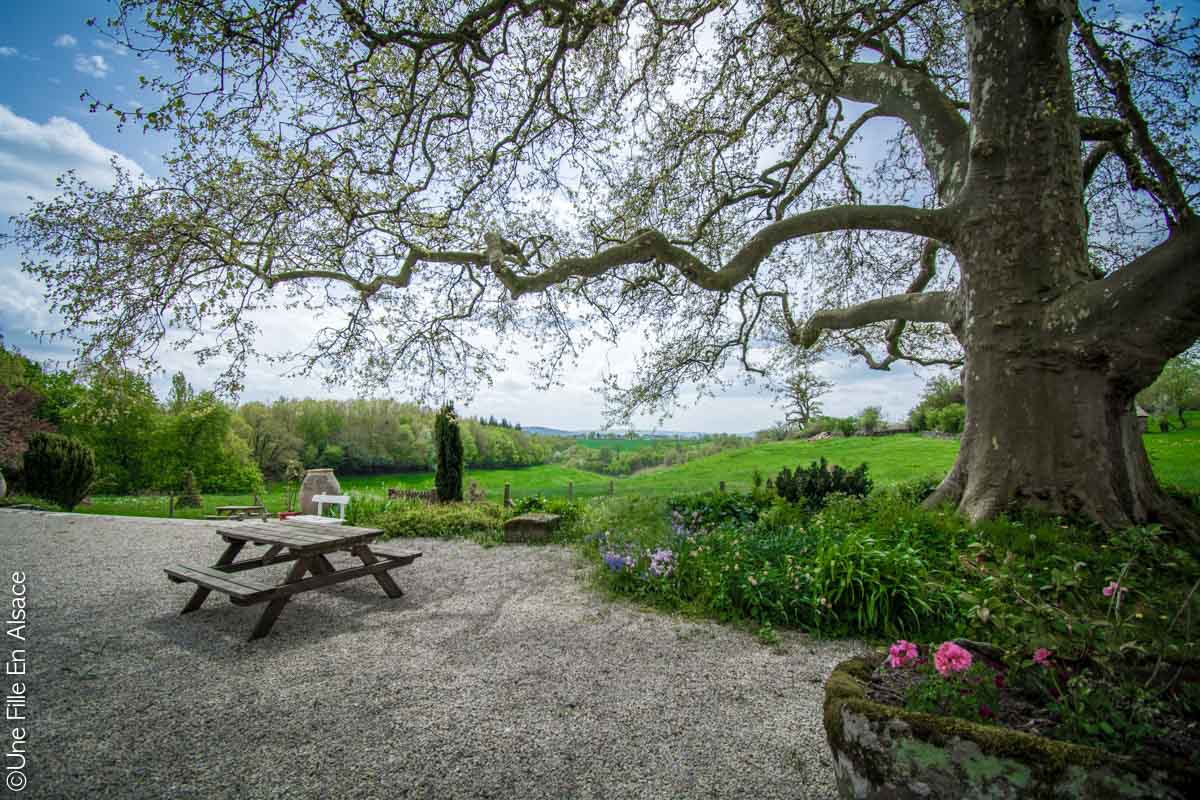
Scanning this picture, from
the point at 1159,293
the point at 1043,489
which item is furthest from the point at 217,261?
the point at 1159,293

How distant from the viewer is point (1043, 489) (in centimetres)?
569

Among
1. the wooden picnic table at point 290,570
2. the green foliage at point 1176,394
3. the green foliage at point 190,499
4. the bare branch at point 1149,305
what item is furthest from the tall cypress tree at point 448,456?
the green foliage at point 1176,394

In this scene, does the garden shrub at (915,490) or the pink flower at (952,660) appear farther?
the garden shrub at (915,490)

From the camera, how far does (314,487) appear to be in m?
12.3

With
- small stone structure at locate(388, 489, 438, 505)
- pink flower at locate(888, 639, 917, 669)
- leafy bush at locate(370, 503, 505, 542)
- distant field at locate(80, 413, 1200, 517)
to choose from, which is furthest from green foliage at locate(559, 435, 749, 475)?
pink flower at locate(888, 639, 917, 669)

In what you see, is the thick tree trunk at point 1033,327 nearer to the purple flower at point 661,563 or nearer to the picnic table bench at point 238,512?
the purple flower at point 661,563

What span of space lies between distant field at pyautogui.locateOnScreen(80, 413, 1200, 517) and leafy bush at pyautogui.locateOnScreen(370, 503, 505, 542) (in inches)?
140

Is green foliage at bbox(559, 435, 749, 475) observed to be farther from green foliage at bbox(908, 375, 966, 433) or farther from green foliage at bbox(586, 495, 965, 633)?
green foliage at bbox(586, 495, 965, 633)

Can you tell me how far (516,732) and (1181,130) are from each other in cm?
1092

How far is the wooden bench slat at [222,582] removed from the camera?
4.28 m

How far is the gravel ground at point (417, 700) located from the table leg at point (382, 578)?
12 cm

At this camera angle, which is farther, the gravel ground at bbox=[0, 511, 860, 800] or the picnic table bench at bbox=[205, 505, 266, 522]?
the picnic table bench at bbox=[205, 505, 266, 522]

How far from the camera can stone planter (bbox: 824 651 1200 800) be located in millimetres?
1491

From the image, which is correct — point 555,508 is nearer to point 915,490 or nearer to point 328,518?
point 328,518
